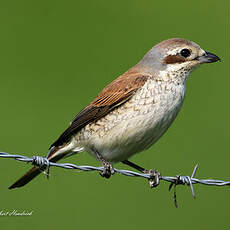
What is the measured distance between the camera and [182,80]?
5.34 m

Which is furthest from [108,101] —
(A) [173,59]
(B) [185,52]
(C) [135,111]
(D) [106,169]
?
(B) [185,52]

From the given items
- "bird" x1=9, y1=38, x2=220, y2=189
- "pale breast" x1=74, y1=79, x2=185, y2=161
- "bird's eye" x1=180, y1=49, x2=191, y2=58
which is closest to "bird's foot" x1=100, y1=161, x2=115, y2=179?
"bird" x1=9, y1=38, x2=220, y2=189

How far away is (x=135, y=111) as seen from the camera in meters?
5.05

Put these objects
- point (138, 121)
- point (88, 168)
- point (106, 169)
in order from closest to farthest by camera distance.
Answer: point (88, 168)
point (138, 121)
point (106, 169)

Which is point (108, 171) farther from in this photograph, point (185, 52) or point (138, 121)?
point (185, 52)

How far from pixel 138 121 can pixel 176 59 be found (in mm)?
914

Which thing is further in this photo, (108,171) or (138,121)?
(108,171)

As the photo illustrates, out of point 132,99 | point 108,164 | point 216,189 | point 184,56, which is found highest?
point 184,56

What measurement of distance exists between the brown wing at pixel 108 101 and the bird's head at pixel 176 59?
0.23 m

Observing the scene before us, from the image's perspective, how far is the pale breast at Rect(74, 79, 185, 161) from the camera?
5.02m

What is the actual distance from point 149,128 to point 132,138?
0.74ft

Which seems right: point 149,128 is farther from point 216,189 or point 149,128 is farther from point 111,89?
point 216,189

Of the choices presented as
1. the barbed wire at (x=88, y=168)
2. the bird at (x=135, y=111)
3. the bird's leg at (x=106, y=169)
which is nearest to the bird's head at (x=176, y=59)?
the bird at (x=135, y=111)

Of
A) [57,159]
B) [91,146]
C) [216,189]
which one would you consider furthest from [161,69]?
[216,189]
